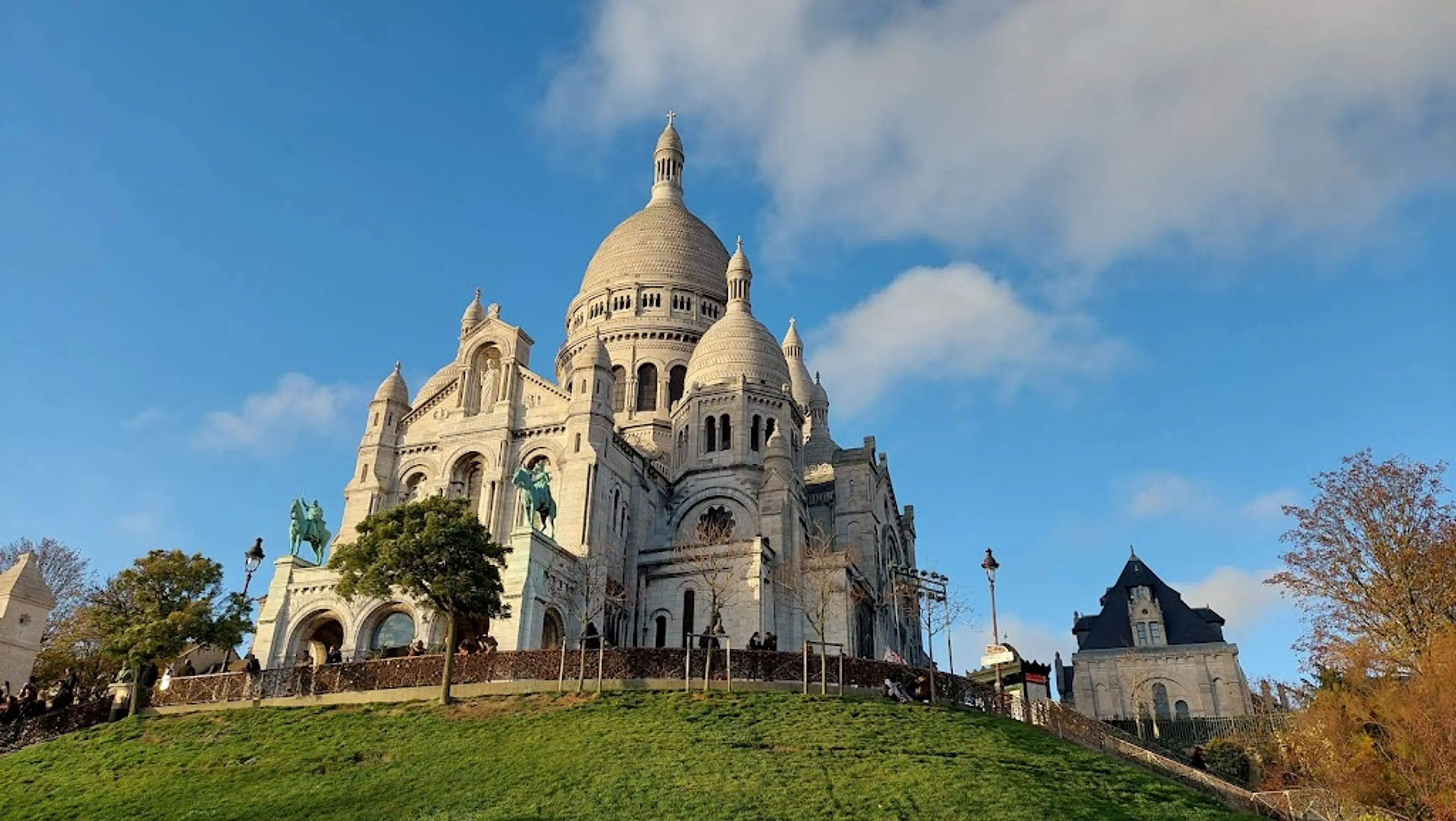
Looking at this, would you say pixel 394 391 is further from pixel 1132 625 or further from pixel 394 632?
pixel 1132 625

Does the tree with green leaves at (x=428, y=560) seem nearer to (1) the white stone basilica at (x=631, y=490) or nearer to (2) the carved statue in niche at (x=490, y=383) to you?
(1) the white stone basilica at (x=631, y=490)

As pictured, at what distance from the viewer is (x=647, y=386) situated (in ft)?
228

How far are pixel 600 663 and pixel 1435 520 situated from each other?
2334 cm

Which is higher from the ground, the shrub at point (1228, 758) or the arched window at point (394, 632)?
the arched window at point (394, 632)

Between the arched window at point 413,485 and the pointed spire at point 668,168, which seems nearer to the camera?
the arched window at point 413,485

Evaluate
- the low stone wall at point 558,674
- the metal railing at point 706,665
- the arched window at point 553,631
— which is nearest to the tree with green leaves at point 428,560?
the low stone wall at point 558,674

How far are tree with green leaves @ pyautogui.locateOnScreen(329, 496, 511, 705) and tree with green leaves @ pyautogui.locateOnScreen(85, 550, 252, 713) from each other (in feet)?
14.0

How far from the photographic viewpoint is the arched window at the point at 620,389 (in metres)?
68.0

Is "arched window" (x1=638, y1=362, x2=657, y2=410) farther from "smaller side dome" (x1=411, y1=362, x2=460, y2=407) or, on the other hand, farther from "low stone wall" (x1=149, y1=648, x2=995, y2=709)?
"low stone wall" (x1=149, y1=648, x2=995, y2=709)

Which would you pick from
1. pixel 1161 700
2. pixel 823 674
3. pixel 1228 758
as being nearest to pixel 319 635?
pixel 823 674

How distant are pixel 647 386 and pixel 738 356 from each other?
1148cm

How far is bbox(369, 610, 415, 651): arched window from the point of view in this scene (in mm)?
43094

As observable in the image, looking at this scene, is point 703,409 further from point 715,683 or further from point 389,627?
point 715,683

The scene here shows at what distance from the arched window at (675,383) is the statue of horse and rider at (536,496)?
23.4 m
